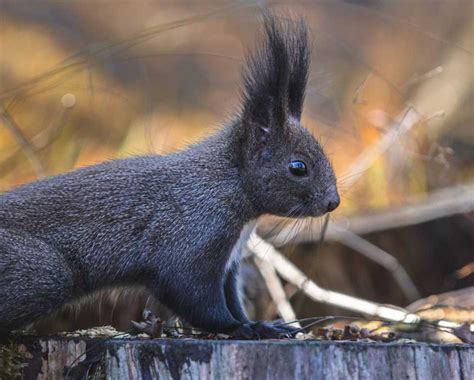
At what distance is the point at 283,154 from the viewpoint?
12.7 feet

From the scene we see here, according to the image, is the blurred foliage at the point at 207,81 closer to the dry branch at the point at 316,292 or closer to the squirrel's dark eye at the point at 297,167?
the dry branch at the point at 316,292

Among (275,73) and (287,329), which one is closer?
(287,329)

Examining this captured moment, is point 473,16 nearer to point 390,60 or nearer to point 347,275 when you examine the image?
point 390,60

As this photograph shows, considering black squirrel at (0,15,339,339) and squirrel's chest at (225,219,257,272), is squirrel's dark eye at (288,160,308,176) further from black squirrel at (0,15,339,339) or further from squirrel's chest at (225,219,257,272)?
squirrel's chest at (225,219,257,272)

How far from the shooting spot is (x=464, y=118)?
804cm

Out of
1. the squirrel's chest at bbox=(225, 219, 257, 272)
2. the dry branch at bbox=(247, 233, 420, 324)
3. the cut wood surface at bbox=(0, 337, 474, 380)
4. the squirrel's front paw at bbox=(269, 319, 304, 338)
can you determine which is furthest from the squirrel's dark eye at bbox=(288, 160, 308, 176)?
the dry branch at bbox=(247, 233, 420, 324)

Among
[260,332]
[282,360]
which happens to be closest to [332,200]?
[260,332]

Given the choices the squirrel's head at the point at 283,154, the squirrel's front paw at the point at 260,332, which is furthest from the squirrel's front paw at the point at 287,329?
the squirrel's head at the point at 283,154

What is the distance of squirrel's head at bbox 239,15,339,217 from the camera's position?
384 centimetres

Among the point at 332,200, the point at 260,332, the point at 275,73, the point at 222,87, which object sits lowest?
the point at 260,332

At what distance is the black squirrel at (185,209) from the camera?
11.1 feet

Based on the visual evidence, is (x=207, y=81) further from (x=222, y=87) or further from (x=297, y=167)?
(x=297, y=167)

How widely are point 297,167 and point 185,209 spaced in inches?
21.5

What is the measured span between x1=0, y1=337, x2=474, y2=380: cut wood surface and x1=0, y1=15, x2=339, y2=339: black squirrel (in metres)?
0.58
